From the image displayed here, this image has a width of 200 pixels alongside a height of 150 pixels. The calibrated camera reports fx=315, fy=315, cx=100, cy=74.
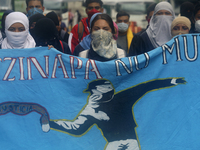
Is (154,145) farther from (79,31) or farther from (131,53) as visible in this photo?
(79,31)

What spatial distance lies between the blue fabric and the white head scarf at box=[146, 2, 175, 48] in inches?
42.6

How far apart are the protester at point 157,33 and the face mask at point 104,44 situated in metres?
0.65

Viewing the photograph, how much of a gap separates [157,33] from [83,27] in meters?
1.11

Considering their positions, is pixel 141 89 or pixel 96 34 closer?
pixel 141 89

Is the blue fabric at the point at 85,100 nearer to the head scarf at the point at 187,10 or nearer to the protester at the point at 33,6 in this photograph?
the protester at the point at 33,6

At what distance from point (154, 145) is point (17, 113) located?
1.42 metres

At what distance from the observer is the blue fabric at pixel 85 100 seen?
3162 millimetres

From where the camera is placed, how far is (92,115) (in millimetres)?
3162

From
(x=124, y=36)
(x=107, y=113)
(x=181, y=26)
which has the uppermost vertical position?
(x=181, y=26)

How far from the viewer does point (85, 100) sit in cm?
317

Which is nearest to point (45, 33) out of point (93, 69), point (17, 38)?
point (17, 38)

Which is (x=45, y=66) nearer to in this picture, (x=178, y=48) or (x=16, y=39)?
(x=16, y=39)

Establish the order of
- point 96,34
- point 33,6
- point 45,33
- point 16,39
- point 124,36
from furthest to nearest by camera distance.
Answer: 1. point 33,6
2. point 124,36
3. point 45,33
4. point 16,39
5. point 96,34

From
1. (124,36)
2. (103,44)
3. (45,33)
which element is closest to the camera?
(103,44)
